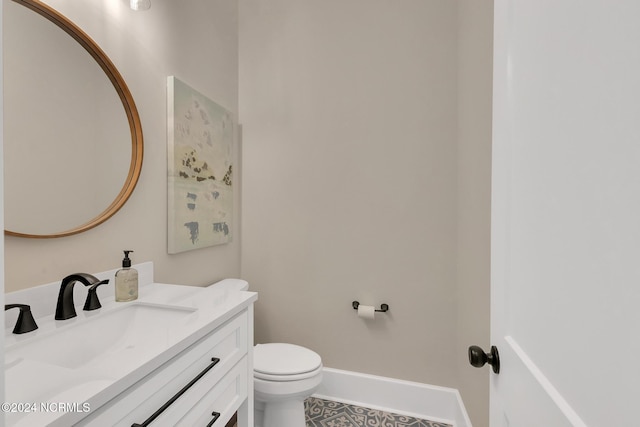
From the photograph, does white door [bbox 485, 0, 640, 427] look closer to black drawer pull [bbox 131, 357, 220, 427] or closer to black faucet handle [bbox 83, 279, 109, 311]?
black drawer pull [bbox 131, 357, 220, 427]

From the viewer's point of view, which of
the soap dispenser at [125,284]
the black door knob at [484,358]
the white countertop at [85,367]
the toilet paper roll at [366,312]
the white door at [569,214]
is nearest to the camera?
the white door at [569,214]

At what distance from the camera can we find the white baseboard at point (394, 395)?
177 cm

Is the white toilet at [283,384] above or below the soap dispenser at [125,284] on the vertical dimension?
below

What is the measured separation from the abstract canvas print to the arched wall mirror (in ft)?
0.80

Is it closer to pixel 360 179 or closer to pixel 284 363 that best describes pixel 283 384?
pixel 284 363

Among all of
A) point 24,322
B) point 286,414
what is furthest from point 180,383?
point 286,414

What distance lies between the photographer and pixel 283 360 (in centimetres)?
158

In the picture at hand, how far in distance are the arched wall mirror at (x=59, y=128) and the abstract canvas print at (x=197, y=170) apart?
243 mm

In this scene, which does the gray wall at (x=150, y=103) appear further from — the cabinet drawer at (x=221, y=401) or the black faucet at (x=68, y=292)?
the cabinet drawer at (x=221, y=401)

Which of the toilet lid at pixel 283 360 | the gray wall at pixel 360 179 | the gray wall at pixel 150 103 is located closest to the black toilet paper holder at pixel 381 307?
the gray wall at pixel 360 179

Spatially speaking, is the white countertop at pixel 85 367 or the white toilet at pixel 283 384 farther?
the white toilet at pixel 283 384

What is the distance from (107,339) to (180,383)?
35 cm

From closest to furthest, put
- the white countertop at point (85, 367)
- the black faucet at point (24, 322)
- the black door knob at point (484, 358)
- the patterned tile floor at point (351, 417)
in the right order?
the white countertop at point (85, 367), the black door knob at point (484, 358), the black faucet at point (24, 322), the patterned tile floor at point (351, 417)

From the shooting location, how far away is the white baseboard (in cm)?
177
